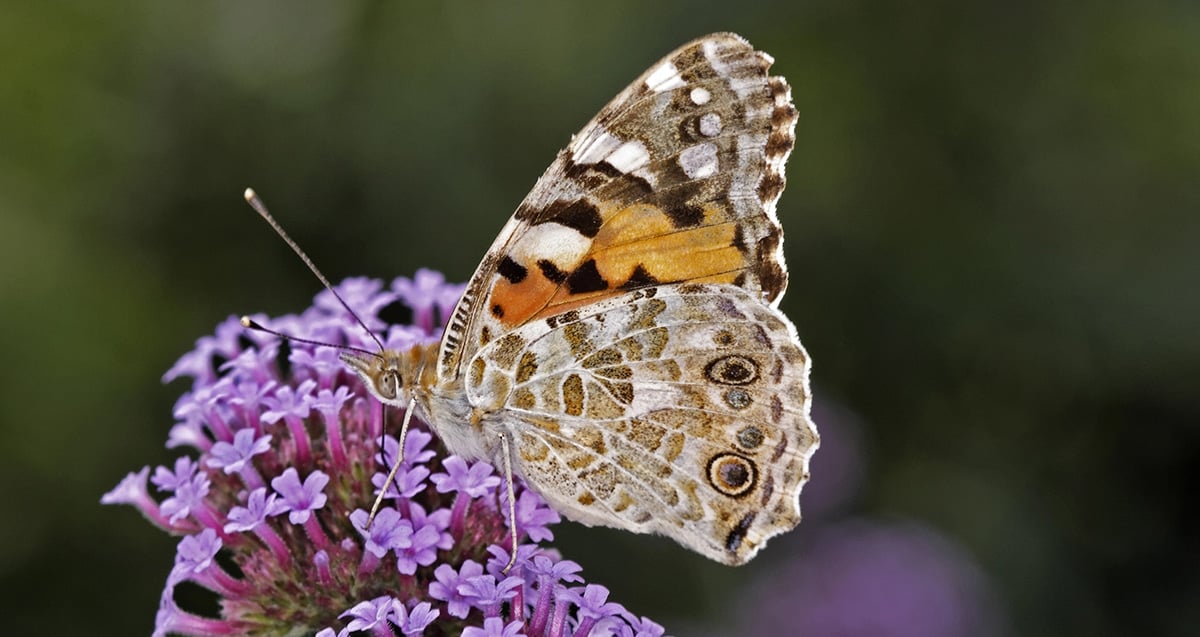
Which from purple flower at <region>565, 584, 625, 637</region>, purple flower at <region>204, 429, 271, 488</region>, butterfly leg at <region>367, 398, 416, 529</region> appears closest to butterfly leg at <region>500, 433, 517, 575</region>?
purple flower at <region>565, 584, 625, 637</region>

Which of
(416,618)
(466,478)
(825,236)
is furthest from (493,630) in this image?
Answer: (825,236)

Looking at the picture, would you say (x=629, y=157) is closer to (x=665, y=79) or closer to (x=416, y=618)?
(x=665, y=79)

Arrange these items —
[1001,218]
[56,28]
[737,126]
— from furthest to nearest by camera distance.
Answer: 1. [1001,218]
2. [56,28]
3. [737,126]

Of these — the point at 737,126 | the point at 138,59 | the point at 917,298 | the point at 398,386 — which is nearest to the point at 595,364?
the point at 398,386

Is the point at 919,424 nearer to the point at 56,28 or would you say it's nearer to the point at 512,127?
the point at 512,127

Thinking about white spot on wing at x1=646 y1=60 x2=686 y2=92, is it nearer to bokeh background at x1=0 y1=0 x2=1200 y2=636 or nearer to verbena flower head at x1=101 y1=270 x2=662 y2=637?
verbena flower head at x1=101 y1=270 x2=662 y2=637

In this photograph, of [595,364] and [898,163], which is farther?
[898,163]

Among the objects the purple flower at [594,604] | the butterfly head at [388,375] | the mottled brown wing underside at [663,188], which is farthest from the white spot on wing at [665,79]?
the purple flower at [594,604]

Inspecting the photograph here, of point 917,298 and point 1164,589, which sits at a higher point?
point 917,298
